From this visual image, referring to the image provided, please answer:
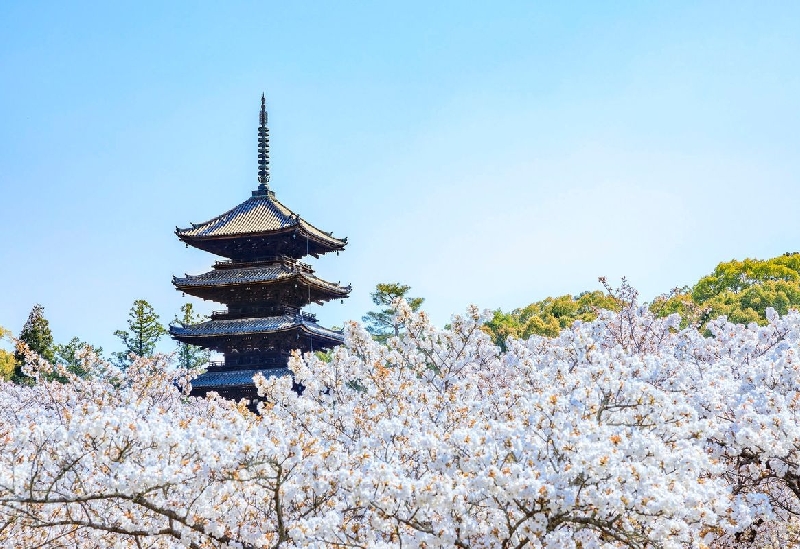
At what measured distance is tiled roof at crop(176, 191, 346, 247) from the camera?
30.2 meters

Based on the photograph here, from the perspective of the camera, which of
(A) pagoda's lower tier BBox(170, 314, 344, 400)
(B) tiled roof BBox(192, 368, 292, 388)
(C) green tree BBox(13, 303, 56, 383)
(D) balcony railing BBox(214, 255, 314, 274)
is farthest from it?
(C) green tree BBox(13, 303, 56, 383)

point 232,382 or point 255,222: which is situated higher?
point 255,222

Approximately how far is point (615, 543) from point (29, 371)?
15834mm

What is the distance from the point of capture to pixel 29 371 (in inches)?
760

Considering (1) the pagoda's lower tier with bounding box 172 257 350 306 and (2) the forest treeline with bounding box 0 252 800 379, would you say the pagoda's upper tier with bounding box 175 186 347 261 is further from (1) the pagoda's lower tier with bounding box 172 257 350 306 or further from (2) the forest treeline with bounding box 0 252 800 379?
(2) the forest treeline with bounding box 0 252 800 379

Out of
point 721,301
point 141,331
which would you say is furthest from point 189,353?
point 721,301

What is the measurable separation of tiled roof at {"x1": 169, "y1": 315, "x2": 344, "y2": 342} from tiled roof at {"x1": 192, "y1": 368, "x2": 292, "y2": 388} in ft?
4.66

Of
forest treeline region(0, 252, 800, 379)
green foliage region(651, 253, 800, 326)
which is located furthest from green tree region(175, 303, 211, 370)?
green foliage region(651, 253, 800, 326)

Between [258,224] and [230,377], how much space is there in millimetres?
5810

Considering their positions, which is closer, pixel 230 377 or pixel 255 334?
pixel 230 377

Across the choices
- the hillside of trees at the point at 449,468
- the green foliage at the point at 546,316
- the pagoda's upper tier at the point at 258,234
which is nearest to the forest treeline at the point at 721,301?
the green foliage at the point at 546,316

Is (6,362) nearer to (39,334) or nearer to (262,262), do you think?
(39,334)

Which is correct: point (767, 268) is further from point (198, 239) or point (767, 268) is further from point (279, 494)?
point (279, 494)

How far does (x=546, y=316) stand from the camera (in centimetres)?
5812
